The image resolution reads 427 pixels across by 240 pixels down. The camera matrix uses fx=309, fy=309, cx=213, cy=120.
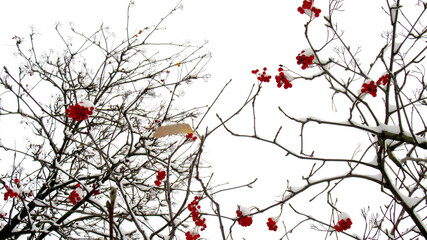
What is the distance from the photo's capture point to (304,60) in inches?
140

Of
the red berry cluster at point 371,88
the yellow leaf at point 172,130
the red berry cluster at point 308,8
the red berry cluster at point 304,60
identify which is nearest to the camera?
the yellow leaf at point 172,130

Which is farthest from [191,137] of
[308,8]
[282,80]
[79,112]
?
[308,8]

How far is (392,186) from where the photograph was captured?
110 inches

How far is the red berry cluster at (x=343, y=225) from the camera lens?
3.02 meters

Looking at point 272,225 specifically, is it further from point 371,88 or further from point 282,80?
point 371,88

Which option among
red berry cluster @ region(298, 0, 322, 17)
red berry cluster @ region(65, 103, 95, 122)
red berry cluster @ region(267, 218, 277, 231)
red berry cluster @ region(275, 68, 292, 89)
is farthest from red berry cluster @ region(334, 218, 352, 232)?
red berry cluster @ region(65, 103, 95, 122)

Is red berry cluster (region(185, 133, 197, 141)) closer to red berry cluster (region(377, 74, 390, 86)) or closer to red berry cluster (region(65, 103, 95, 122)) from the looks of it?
red berry cluster (region(65, 103, 95, 122))

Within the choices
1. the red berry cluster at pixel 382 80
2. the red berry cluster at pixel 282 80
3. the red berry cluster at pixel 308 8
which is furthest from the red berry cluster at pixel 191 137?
the red berry cluster at pixel 382 80

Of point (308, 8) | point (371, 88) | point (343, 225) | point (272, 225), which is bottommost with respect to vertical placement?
point (343, 225)

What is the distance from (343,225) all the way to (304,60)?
182 cm

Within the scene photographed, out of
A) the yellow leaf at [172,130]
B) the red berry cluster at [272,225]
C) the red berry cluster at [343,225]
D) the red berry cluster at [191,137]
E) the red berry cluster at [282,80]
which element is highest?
the red berry cluster at [282,80]

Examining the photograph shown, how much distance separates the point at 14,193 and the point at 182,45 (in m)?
4.12

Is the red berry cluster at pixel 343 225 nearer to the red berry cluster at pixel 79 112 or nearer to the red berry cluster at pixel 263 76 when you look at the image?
the red berry cluster at pixel 263 76

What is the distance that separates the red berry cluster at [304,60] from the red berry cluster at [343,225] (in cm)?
173
